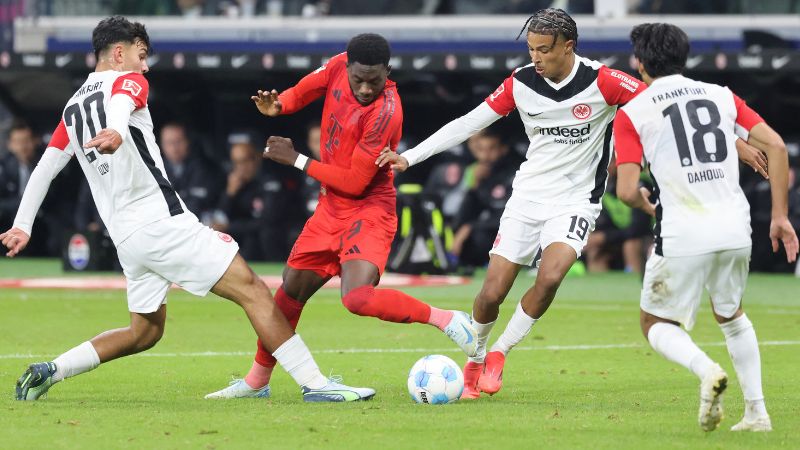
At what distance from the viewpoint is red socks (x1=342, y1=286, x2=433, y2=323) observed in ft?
27.2

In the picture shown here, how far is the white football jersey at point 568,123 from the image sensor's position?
8711 millimetres

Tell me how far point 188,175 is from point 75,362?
14.1 metres

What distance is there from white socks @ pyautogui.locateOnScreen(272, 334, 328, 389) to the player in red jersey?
1.20 ft

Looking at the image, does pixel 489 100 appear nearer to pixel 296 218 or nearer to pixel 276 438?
pixel 276 438

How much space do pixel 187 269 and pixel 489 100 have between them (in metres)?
2.12

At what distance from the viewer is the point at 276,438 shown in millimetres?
6898

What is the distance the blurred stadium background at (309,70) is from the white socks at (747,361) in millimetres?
11688

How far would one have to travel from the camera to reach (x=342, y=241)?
8.57 metres

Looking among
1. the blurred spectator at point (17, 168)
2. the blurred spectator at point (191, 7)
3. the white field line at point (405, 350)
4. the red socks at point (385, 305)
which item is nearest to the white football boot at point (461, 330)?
the red socks at point (385, 305)

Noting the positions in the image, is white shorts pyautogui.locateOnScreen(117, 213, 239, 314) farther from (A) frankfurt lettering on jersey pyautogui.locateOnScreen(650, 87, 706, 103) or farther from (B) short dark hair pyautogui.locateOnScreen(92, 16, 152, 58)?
(A) frankfurt lettering on jersey pyautogui.locateOnScreen(650, 87, 706, 103)

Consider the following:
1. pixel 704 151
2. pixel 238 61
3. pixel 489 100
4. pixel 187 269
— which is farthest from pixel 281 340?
pixel 238 61

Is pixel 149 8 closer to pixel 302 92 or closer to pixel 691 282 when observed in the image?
pixel 302 92

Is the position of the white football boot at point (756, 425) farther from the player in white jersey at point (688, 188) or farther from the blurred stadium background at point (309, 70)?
the blurred stadium background at point (309, 70)

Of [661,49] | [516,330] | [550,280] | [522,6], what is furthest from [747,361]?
[522,6]
